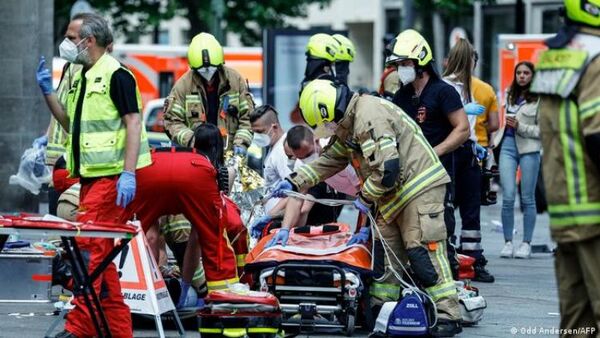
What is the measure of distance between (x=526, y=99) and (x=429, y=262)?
4.88 metres

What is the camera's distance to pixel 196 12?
35.2 meters

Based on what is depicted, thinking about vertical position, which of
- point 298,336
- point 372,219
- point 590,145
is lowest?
point 298,336

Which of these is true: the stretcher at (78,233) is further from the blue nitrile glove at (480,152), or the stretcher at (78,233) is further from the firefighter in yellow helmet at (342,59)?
the blue nitrile glove at (480,152)

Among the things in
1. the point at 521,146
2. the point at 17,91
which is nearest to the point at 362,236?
the point at 521,146

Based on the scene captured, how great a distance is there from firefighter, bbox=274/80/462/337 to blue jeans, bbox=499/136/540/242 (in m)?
4.61

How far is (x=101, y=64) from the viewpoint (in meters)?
8.91

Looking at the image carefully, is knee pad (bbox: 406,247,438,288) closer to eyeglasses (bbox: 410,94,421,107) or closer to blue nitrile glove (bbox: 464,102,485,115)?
eyeglasses (bbox: 410,94,421,107)

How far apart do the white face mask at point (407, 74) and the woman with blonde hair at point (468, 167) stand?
157 cm

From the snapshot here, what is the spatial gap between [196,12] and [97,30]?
26321 mm

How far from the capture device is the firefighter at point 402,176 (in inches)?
368

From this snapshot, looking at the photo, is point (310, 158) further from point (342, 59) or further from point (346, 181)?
point (342, 59)

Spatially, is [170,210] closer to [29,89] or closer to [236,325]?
[236,325]

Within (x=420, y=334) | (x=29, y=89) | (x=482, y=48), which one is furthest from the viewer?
(x=482, y=48)

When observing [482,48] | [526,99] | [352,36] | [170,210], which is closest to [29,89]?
[526,99]
